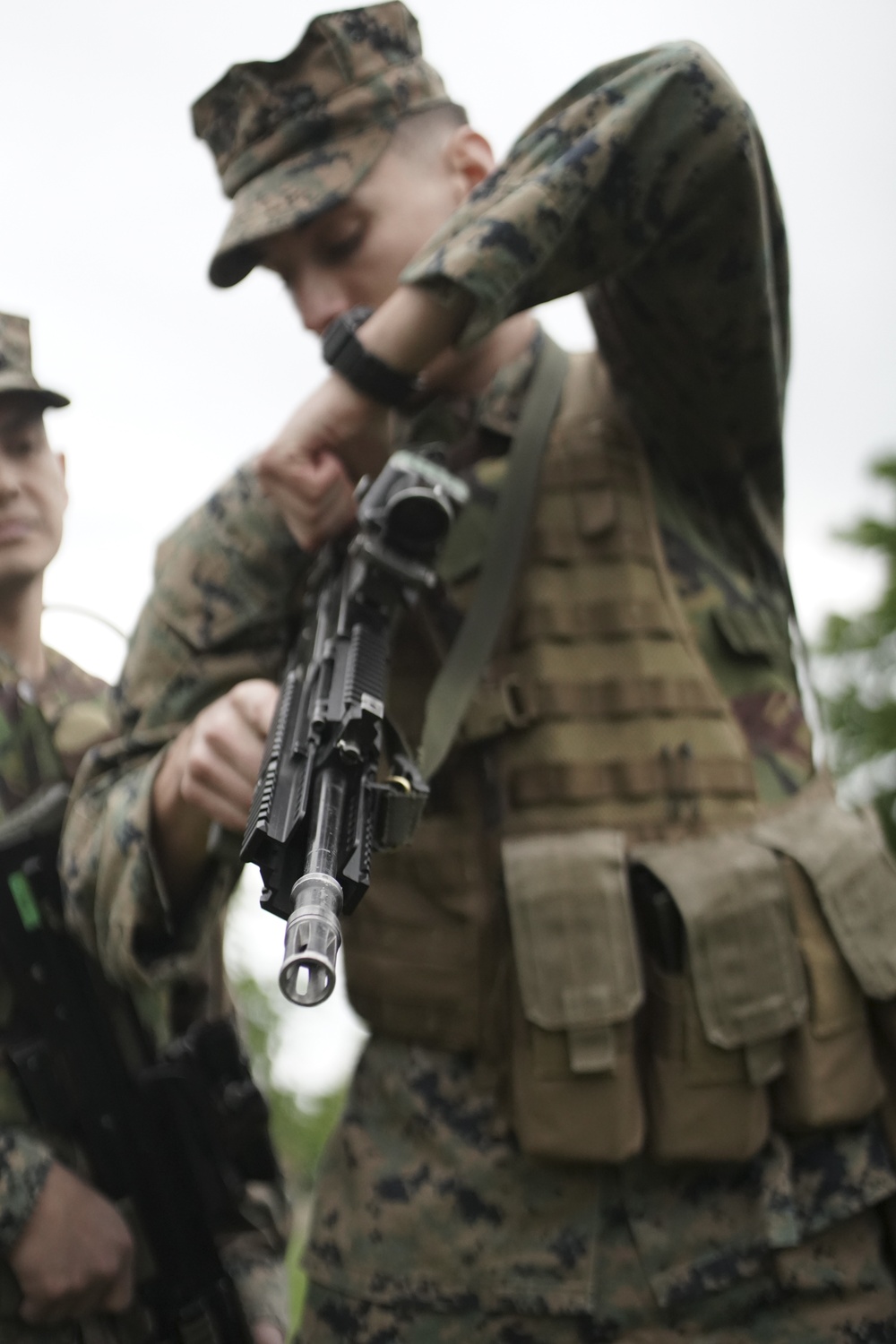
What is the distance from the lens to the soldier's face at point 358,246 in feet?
7.13

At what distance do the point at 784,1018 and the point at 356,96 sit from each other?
5.45 feet

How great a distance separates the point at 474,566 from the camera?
209 centimetres

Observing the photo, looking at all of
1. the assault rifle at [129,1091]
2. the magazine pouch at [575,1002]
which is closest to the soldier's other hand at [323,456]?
the magazine pouch at [575,1002]

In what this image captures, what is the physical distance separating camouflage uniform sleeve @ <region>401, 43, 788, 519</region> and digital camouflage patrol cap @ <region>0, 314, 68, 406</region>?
116cm

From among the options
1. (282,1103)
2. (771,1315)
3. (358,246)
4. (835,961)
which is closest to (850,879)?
(835,961)

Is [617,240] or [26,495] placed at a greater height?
[617,240]

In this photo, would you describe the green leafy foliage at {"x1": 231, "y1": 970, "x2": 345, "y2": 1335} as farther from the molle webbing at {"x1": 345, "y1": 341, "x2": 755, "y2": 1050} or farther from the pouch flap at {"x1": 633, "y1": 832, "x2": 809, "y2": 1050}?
the pouch flap at {"x1": 633, "y1": 832, "x2": 809, "y2": 1050}

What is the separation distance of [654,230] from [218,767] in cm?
99

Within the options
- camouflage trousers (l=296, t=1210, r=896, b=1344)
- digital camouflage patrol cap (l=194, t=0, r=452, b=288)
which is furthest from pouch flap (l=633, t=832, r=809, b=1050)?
digital camouflage patrol cap (l=194, t=0, r=452, b=288)

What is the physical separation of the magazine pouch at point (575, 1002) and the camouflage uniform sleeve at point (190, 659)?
0.52m

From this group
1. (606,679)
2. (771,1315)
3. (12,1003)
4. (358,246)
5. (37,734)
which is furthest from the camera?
(37,734)

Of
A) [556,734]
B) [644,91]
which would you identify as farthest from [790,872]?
[644,91]

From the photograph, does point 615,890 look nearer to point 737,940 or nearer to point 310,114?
point 737,940

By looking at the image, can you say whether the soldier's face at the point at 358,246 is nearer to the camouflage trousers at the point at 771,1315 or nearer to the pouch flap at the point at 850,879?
the pouch flap at the point at 850,879
